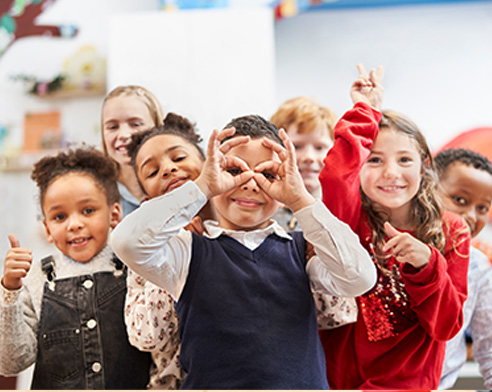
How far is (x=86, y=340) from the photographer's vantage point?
1028mm

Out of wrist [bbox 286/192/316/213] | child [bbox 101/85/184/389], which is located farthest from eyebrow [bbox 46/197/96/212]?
wrist [bbox 286/192/316/213]

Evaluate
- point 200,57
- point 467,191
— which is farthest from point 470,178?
point 200,57

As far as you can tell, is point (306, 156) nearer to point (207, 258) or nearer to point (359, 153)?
point (359, 153)

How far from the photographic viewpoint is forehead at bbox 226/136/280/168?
3.04 feet

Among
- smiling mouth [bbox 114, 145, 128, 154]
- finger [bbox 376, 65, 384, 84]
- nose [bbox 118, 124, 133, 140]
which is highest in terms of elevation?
finger [bbox 376, 65, 384, 84]

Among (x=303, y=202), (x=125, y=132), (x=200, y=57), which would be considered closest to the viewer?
(x=303, y=202)

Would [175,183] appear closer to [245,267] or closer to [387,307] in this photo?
[245,267]

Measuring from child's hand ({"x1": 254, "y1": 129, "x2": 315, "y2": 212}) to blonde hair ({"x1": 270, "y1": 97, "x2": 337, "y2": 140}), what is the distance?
1.13 ft

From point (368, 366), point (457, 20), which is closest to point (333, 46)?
point (457, 20)

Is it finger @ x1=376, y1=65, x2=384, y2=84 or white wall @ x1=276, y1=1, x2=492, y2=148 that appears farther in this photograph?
white wall @ x1=276, y1=1, x2=492, y2=148

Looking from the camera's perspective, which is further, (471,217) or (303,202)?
(471,217)

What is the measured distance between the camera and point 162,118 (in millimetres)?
1197

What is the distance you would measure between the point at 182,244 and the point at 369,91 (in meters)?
0.49

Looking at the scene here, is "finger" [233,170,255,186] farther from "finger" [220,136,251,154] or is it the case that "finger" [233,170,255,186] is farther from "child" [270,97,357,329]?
"child" [270,97,357,329]
